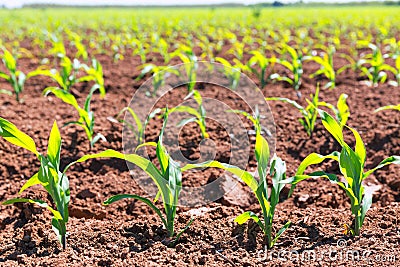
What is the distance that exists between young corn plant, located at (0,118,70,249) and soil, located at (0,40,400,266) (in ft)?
0.50

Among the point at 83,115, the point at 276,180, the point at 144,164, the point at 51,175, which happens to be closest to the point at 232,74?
the point at 83,115

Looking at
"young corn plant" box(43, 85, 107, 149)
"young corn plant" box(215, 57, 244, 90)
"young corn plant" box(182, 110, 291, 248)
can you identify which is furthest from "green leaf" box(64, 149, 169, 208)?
"young corn plant" box(215, 57, 244, 90)

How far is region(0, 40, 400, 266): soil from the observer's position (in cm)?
200

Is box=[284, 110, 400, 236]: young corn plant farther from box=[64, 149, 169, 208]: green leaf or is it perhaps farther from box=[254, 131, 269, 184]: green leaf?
box=[64, 149, 169, 208]: green leaf

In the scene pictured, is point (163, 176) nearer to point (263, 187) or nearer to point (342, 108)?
point (263, 187)

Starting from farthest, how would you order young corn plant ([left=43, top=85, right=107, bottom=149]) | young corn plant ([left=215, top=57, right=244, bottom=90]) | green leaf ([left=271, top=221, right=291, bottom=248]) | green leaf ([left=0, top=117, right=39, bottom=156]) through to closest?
young corn plant ([left=215, top=57, right=244, bottom=90]) < young corn plant ([left=43, top=85, right=107, bottom=149]) < green leaf ([left=271, top=221, right=291, bottom=248]) < green leaf ([left=0, top=117, right=39, bottom=156])

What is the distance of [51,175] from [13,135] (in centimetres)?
25

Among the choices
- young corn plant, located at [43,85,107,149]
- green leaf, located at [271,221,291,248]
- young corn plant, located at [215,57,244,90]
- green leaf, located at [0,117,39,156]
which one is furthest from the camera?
young corn plant, located at [215,57,244,90]

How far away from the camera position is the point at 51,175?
198 centimetres

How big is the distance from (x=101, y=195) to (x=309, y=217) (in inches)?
50.3

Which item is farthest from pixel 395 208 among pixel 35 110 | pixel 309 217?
pixel 35 110

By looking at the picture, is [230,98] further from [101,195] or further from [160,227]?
[160,227]

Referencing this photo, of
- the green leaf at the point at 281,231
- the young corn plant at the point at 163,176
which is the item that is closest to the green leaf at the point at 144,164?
the young corn plant at the point at 163,176

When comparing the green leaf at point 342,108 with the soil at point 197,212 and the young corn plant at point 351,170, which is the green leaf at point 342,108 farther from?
the young corn plant at point 351,170
